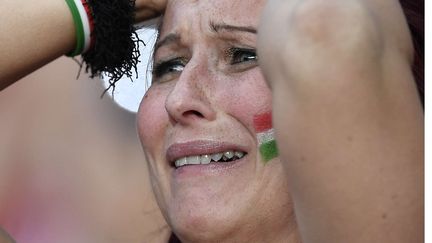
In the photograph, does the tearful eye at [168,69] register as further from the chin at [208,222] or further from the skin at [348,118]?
the skin at [348,118]

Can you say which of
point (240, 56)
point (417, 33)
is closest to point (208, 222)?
point (240, 56)

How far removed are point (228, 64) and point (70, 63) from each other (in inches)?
108

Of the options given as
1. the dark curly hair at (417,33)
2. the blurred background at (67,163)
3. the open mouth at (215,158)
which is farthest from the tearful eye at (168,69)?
the blurred background at (67,163)

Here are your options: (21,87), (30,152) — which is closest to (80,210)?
(30,152)

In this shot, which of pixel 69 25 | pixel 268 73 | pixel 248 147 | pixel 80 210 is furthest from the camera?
pixel 80 210

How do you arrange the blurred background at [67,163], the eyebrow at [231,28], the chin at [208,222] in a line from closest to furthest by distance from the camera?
1. the chin at [208,222]
2. the eyebrow at [231,28]
3. the blurred background at [67,163]

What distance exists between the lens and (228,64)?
7.25 feet

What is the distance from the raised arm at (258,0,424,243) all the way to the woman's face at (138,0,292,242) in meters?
0.68

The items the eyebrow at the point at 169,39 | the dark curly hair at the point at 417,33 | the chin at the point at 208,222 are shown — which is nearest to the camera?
the dark curly hair at the point at 417,33

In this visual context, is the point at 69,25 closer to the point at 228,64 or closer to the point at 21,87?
the point at 228,64

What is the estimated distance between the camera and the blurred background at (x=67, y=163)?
4449 mm

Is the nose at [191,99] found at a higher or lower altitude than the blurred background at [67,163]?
higher

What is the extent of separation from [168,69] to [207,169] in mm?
378

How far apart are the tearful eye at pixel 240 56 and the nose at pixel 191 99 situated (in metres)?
0.08
